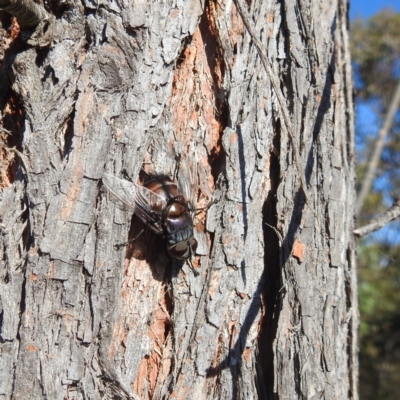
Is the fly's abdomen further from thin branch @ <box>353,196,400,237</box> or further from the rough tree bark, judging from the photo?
thin branch @ <box>353,196,400,237</box>

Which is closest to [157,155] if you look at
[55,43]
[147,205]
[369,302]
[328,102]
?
[147,205]

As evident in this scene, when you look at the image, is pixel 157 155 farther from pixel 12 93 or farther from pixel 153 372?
pixel 153 372

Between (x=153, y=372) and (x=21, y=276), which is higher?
(x=21, y=276)

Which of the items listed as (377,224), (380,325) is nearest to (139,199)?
(377,224)

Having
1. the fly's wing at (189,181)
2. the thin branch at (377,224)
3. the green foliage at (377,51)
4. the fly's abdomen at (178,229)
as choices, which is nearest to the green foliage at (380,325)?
the green foliage at (377,51)

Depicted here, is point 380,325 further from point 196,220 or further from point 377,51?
point 196,220

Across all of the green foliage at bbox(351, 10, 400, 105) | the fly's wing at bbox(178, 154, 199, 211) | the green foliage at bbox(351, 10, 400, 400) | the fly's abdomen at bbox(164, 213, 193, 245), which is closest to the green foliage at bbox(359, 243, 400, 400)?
the green foliage at bbox(351, 10, 400, 400)
